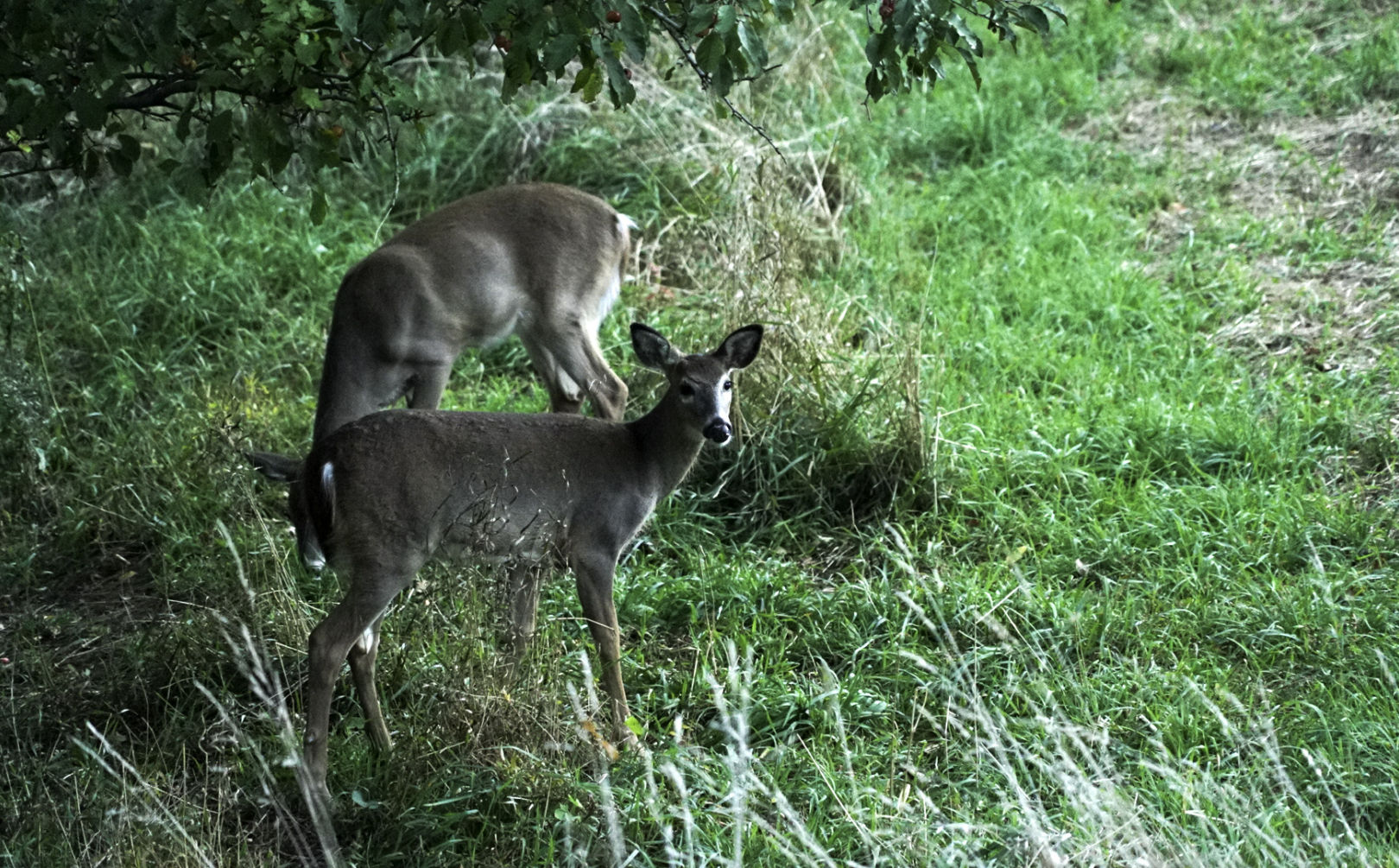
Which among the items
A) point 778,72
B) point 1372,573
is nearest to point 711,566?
point 1372,573

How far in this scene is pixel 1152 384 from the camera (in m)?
6.17

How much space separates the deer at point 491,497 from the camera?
408 cm

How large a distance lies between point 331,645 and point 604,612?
2.77 feet

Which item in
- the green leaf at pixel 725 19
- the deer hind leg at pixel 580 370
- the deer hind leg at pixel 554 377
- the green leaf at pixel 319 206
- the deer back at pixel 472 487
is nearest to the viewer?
the green leaf at pixel 725 19

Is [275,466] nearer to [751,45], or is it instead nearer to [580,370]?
[580,370]

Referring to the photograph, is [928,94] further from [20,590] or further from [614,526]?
[20,590]

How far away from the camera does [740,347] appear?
15.8 feet

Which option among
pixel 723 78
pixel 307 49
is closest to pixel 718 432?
pixel 723 78

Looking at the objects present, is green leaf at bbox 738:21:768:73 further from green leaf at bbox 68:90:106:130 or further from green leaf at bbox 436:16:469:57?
green leaf at bbox 68:90:106:130

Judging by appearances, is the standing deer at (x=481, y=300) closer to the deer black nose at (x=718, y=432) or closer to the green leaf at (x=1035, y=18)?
the deer black nose at (x=718, y=432)

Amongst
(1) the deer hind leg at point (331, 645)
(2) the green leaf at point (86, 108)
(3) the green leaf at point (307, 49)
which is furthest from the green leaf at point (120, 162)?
(1) the deer hind leg at point (331, 645)

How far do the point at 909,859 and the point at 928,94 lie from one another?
6.68 metres

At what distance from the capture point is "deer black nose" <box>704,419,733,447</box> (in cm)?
447

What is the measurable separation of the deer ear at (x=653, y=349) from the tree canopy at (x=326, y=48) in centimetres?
109
